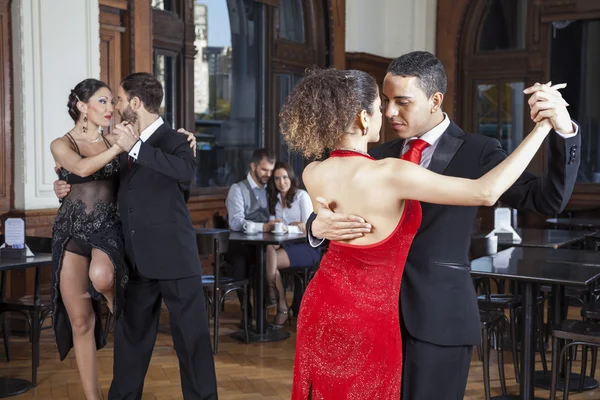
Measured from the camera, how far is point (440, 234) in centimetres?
213

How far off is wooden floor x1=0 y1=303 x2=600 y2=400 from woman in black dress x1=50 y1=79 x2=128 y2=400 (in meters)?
0.78

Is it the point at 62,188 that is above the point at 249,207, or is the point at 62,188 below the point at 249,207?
above

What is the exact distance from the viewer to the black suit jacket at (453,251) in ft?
6.88

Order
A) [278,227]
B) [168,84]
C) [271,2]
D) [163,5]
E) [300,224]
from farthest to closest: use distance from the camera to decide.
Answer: [271,2] < [168,84] < [163,5] < [300,224] < [278,227]

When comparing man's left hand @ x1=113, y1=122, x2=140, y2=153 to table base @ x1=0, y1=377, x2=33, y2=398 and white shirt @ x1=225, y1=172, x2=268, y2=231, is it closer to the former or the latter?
table base @ x1=0, y1=377, x2=33, y2=398

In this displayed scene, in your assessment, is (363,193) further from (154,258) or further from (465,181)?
(154,258)

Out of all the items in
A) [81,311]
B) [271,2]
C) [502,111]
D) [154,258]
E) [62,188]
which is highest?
[271,2]

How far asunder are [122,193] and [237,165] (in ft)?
15.0

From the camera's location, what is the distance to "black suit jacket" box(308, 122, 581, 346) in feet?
6.88

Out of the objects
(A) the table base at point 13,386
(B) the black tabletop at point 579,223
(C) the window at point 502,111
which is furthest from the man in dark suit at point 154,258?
(C) the window at point 502,111

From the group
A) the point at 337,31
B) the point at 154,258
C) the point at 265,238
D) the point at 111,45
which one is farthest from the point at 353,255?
the point at 337,31

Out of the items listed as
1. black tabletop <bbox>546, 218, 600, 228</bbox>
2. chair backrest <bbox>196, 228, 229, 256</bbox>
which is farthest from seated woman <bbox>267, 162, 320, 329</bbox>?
black tabletop <bbox>546, 218, 600, 228</bbox>

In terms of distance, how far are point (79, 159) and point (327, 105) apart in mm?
1882

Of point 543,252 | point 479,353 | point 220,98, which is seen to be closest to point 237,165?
point 220,98
